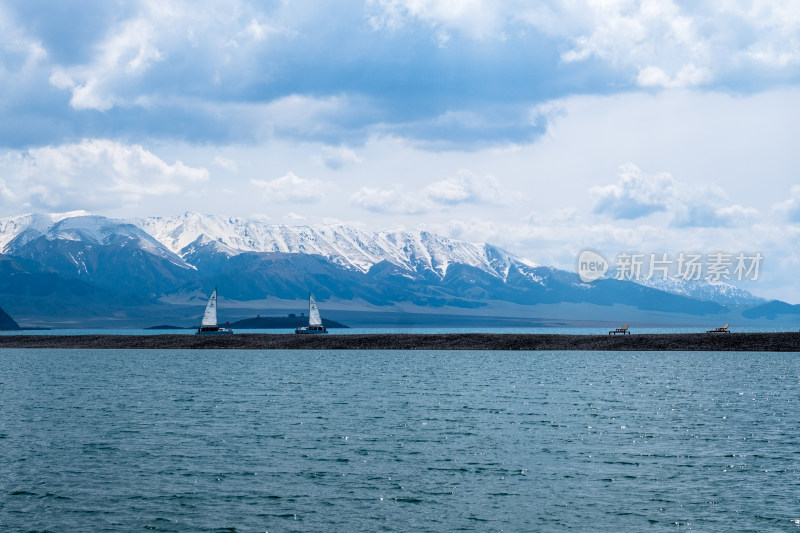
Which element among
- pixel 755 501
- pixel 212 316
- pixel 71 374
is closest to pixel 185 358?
pixel 71 374

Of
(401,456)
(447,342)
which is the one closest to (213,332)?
(447,342)

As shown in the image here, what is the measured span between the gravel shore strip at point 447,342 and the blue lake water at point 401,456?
2325 inches

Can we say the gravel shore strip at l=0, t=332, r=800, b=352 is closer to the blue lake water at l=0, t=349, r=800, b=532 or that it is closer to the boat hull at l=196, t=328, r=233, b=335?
the boat hull at l=196, t=328, r=233, b=335

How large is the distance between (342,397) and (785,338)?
328 ft

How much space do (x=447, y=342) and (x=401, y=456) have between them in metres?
127

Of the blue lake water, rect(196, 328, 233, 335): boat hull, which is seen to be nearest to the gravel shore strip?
rect(196, 328, 233, 335): boat hull

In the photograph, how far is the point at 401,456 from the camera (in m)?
43.1

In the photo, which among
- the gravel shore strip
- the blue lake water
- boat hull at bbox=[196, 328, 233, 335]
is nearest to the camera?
the blue lake water

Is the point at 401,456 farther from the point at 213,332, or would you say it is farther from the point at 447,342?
the point at 213,332

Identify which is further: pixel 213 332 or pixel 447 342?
pixel 213 332

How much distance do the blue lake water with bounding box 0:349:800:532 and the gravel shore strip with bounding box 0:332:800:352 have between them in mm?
59046

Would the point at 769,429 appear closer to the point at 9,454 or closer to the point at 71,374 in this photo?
the point at 9,454

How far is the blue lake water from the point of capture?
31656 millimetres

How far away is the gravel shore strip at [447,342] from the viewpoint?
146 m
